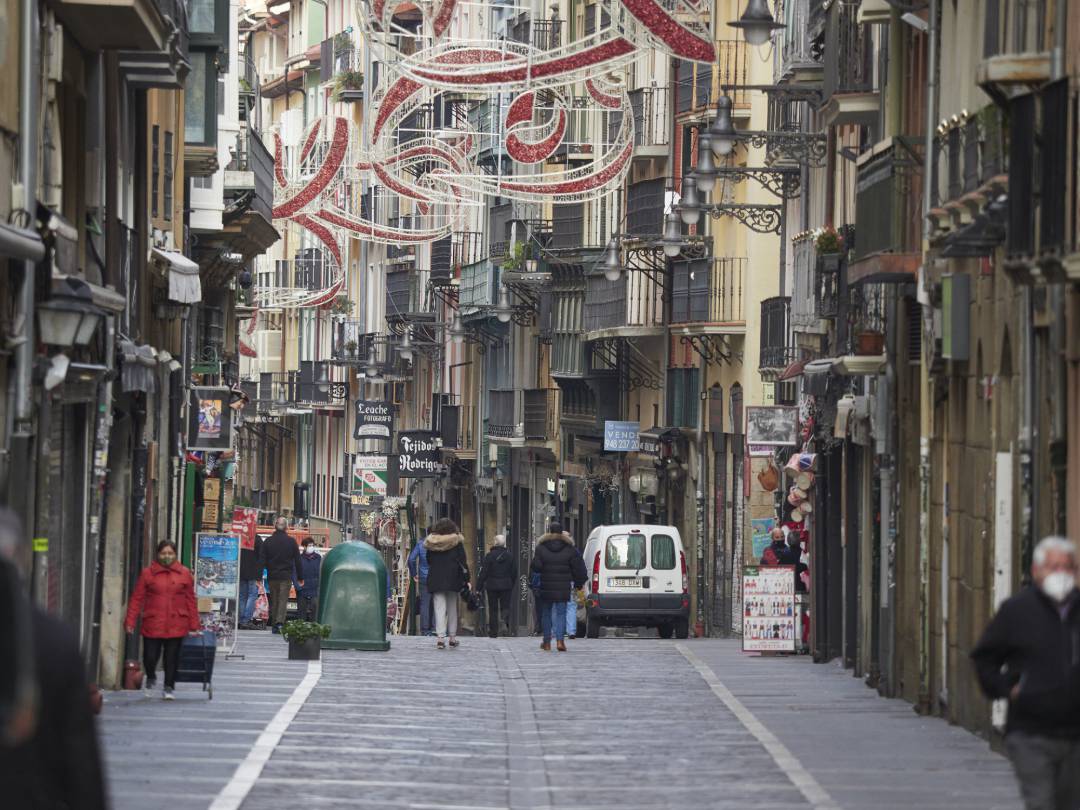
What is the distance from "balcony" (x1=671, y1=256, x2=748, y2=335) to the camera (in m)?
49.0

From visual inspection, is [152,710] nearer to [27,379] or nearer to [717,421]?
[27,379]

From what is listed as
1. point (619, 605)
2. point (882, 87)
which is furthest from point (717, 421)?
point (882, 87)

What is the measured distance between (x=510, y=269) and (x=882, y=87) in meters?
33.3

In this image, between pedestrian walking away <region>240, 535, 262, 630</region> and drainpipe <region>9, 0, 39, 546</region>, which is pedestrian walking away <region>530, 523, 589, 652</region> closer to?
pedestrian walking away <region>240, 535, 262, 630</region>

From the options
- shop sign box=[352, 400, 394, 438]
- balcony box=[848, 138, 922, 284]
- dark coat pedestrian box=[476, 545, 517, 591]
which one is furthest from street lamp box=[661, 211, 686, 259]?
shop sign box=[352, 400, 394, 438]

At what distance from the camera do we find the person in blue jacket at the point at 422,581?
43656 mm

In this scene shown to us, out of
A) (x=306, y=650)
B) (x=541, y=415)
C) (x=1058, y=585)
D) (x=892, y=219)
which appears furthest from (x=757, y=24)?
(x=541, y=415)

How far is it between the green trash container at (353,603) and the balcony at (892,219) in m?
8.44

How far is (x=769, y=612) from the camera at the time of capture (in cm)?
3381

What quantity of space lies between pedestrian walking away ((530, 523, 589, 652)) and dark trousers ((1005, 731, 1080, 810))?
22.3 m

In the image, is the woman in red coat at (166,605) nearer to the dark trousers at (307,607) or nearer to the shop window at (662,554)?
the dark trousers at (307,607)

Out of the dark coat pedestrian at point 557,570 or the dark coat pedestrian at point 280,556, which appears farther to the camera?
Answer: the dark coat pedestrian at point 280,556

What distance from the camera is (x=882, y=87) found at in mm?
29453

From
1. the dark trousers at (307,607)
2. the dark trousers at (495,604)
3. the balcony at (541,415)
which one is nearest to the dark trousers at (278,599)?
the dark trousers at (307,607)
